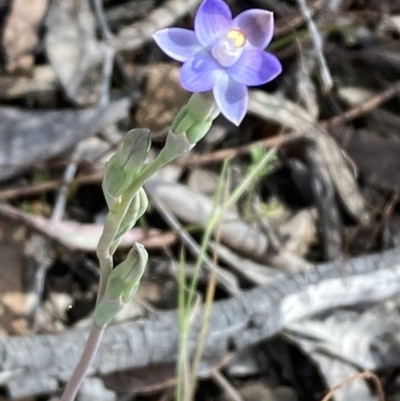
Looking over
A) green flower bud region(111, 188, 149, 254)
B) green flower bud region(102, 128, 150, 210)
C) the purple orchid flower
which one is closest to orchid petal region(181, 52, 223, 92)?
the purple orchid flower

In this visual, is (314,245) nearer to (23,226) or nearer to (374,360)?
(374,360)

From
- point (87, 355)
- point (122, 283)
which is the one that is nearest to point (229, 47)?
point (122, 283)

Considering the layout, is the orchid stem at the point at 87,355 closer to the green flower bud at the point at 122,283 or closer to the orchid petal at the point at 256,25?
the green flower bud at the point at 122,283

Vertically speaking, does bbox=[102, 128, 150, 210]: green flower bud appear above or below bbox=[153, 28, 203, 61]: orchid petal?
below

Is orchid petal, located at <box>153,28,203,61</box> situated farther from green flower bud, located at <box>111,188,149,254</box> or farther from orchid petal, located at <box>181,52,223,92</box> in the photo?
green flower bud, located at <box>111,188,149,254</box>

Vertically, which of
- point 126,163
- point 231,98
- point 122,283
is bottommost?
point 122,283

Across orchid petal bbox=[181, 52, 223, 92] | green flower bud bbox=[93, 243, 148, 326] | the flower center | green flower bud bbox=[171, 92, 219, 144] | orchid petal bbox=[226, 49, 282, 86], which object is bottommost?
green flower bud bbox=[93, 243, 148, 326]

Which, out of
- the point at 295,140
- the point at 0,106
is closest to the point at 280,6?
the point at 295,140

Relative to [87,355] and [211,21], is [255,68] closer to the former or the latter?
[211,21]
